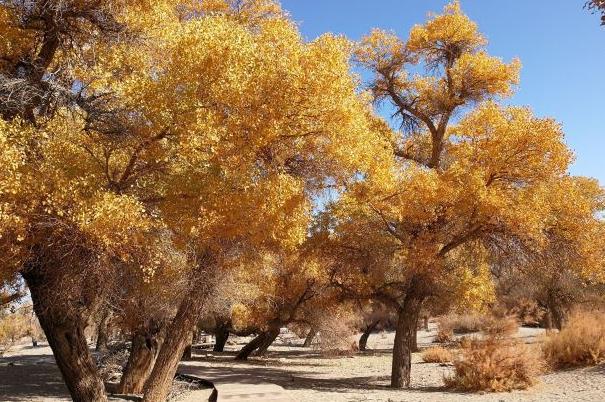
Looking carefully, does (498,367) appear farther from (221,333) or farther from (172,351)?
(221,333)

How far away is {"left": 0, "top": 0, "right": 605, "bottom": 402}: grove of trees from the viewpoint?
348 inches

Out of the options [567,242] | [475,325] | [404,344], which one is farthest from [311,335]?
[475,325]

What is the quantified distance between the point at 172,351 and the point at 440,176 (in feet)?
27.7

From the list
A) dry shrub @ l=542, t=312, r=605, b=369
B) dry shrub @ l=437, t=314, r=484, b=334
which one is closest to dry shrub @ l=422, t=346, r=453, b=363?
dry shrub @ l=542, t=312, r=605, b=369

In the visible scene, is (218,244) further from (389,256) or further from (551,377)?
(551,377)

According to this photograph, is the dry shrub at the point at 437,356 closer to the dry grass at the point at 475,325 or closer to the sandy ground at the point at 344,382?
the sandy ground at the point at 344,382

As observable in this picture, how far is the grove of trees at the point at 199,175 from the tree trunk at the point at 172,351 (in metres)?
0.03

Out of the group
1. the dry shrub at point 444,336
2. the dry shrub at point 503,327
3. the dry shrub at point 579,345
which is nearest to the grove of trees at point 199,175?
the dry shrub at point 503,327

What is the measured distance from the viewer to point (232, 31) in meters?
9.59

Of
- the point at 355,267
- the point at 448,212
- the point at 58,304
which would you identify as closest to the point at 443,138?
the point at 448,212

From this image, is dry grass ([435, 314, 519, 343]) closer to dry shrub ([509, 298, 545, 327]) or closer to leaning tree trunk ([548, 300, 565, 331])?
dry shrub ([509, 298, 545, 327])

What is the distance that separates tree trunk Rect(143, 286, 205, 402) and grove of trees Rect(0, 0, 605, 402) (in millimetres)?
31

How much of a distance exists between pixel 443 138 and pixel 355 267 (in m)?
5.36

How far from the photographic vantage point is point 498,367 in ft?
44.4
